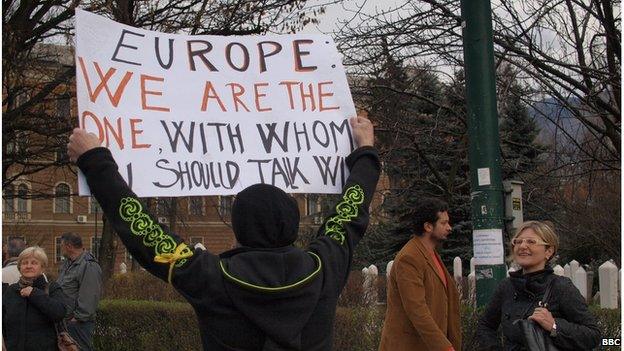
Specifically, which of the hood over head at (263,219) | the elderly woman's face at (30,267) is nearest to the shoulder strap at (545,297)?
the hood over head at (263,219)

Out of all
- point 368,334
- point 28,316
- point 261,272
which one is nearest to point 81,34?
point 261,272

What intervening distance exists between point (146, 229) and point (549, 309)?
2185 mm

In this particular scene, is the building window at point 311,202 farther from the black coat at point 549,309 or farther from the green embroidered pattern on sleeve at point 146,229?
the green embroidered pattern on sleeve at point 146,229

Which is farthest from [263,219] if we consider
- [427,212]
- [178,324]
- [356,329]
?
[178,324]

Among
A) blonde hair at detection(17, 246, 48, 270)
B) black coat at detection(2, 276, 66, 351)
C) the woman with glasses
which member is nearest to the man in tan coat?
the woman with glasses

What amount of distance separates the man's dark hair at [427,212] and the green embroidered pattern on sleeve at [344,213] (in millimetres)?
2322

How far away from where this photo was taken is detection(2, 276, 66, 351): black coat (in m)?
7.01

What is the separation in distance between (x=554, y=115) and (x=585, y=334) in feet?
24.7

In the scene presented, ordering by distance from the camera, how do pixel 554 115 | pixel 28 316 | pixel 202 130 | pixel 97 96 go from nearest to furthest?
pixel 97 96 < pixel 202 130 < pixel 28 316 < pixel 554 115

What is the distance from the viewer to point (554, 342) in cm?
420

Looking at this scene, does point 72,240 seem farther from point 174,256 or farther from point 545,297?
point 174,256

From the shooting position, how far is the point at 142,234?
2.89 m

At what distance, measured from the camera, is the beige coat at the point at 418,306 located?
528cm

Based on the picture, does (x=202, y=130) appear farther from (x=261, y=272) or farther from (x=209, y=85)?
(x=261, y=272)
